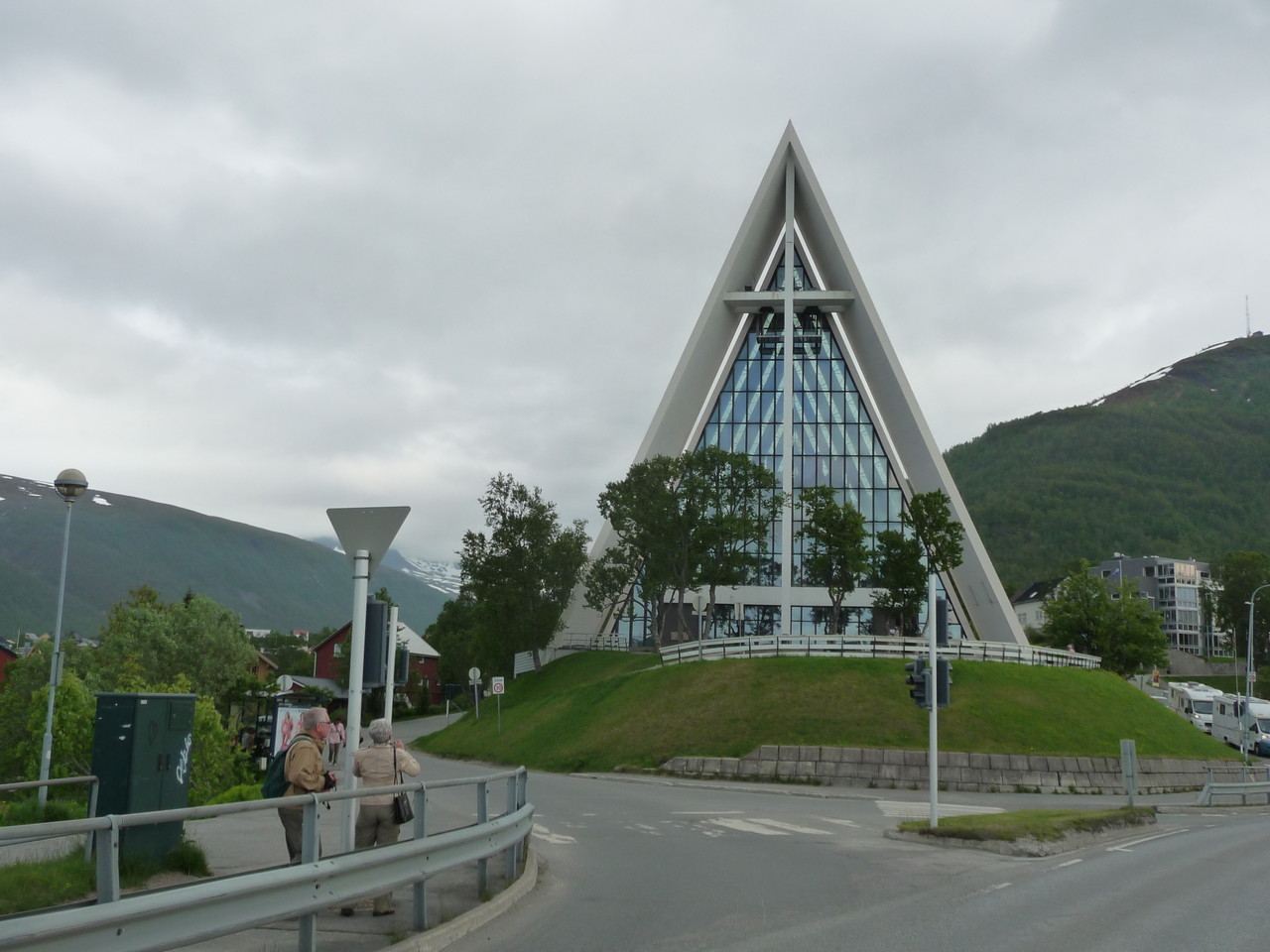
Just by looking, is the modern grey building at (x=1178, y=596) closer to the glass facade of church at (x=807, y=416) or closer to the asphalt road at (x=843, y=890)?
the glass facade of church at (x=807, y=416)

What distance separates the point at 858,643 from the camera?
116ft

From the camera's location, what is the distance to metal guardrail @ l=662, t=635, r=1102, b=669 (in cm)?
3494

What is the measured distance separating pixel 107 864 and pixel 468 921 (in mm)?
3359

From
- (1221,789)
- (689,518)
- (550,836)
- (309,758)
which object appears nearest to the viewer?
(309,758)

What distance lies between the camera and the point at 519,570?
5384cm

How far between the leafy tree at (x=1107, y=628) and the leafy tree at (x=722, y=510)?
21885 mm

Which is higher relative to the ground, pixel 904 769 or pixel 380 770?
pixel 380 770

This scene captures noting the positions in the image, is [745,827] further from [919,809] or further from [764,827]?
[919,809]

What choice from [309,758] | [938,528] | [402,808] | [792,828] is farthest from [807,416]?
[402,808]

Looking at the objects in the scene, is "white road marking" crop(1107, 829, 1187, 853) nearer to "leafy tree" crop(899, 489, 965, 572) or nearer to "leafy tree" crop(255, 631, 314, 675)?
"leafy tree" crop(899, 489, 965, 572)

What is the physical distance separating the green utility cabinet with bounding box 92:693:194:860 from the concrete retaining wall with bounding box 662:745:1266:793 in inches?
846

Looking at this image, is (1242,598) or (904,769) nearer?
(904,769)

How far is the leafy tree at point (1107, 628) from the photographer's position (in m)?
60.0

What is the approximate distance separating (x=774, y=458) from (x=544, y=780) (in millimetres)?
40431
